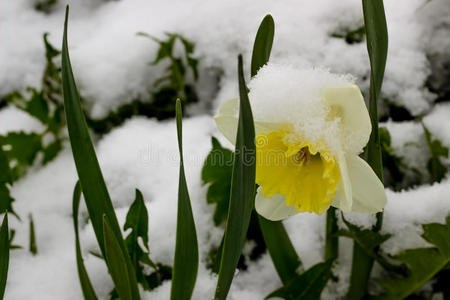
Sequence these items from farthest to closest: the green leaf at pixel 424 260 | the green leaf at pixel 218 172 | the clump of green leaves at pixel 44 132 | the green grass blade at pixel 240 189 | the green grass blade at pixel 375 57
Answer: the clump of green leaves at pixel 44 132 → the green leaf at pixel 218 172 → the green leaf at pixel 424 260 → the green grass blade at pixel 375 57 → the green grass blade at pixel 240 189

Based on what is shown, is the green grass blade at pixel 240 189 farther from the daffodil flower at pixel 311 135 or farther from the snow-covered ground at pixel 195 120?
the snow-covered ground at pixel 195 120

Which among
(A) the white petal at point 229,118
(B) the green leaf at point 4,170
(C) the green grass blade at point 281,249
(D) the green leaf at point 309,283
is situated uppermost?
(A) the white petal at point 229,118

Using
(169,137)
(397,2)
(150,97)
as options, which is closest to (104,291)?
(169,137)

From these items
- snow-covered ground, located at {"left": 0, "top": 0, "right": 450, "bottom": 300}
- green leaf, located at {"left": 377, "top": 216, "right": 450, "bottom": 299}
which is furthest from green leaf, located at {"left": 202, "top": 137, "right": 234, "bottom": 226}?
green leaf, located at {"left": 377, "top": 216, "right": 450, "bottom": 299}

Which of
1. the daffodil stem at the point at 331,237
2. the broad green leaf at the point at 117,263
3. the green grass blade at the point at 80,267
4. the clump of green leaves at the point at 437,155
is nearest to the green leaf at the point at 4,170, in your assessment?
the green grass blade at the point at 80,267

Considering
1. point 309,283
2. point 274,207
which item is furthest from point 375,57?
point 309,283

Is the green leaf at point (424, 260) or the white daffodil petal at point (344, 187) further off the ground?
the white daffodil petal at point (344, 187)
